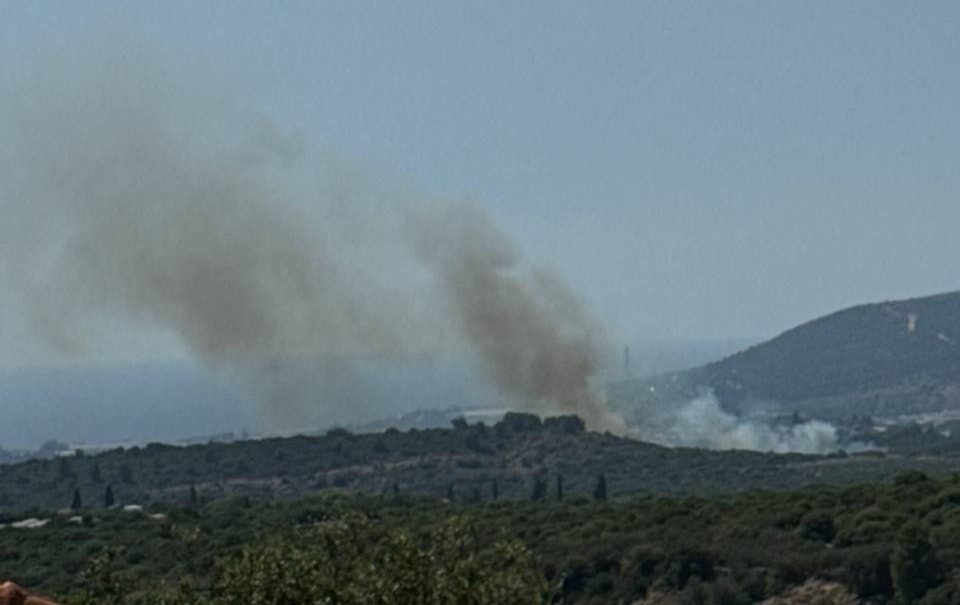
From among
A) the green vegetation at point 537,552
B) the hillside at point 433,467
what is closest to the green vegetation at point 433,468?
the hillside at point 433,467

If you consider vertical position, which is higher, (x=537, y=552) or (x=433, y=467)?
(x=433, y=467)

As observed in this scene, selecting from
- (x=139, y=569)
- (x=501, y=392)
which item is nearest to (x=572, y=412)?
(x=501, y=392)

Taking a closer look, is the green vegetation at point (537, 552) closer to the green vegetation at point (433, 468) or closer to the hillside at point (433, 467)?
the hillside at point (433, 467)

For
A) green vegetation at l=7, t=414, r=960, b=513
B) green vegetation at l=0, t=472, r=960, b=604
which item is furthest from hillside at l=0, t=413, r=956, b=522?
green vegetation at l=0, t=472, r=960, b=604

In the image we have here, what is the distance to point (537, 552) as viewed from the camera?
71.2 m

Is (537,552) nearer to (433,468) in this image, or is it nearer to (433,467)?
(433,468)

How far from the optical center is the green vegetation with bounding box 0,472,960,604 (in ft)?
109

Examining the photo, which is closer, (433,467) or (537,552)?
(537,552)

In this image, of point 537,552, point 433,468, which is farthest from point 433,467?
point 537,552

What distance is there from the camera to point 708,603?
61.4m

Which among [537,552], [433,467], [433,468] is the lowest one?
[537,552]

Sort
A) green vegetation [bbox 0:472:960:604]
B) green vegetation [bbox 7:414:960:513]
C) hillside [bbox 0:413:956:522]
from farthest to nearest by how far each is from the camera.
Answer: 1. hillside [bbox 0:413:956:522]
2. green vegetation [bbox 7:414:960:513]
3. green vegetation [bbox 0:472:960:604]

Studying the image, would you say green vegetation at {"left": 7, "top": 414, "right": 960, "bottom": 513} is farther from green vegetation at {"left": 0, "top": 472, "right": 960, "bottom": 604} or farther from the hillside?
green vegetation at {"left": 0, "top": 472, "right": 960, "bottom": 604}

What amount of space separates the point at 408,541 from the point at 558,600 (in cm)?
3110
